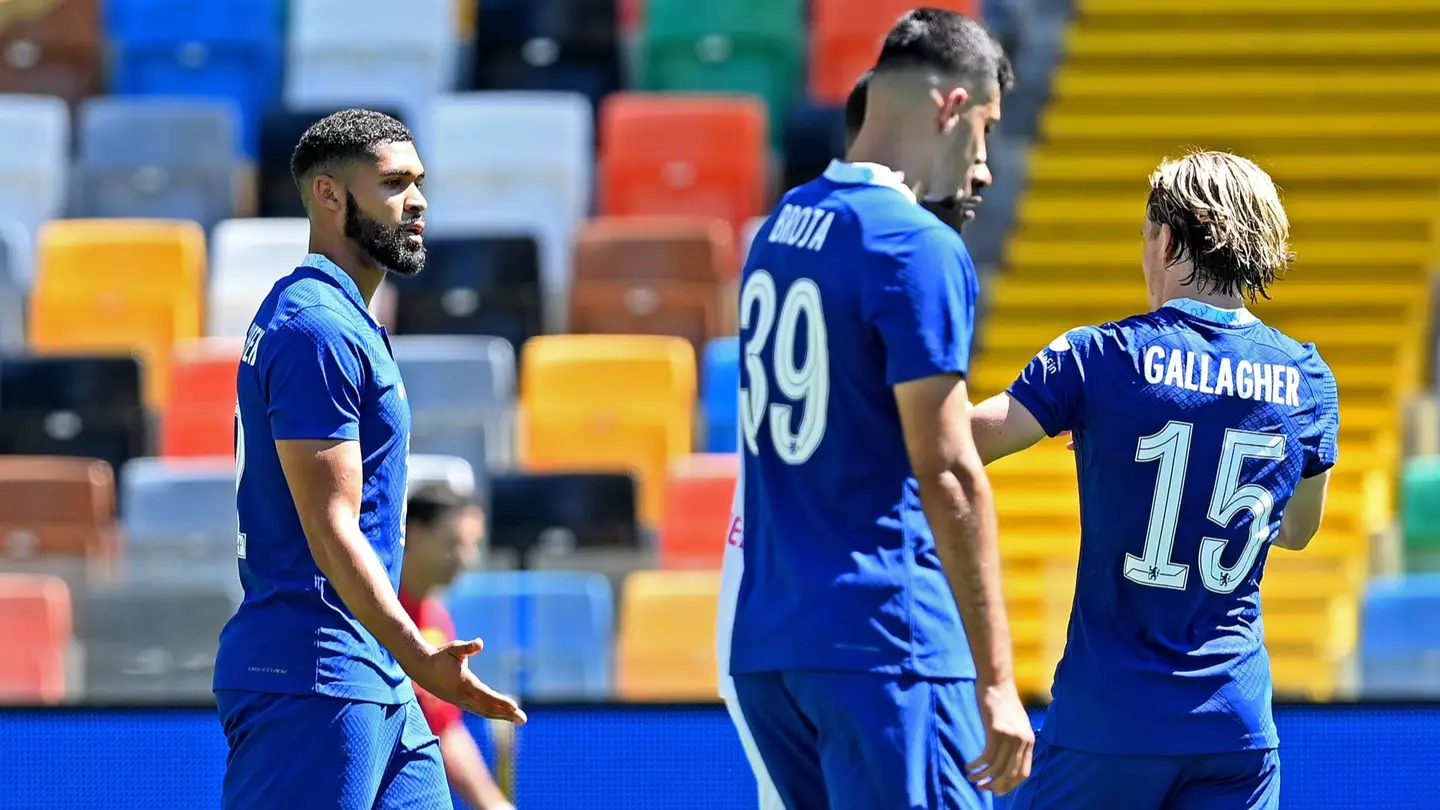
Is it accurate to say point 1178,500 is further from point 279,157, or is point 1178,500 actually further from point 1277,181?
point 279,157

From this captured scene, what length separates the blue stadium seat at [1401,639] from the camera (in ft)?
20.7

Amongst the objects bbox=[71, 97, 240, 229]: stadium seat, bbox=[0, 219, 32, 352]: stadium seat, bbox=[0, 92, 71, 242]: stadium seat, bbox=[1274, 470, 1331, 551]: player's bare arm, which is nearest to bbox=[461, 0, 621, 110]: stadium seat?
bbox=[71, 97, 240, 229]: stadium seat

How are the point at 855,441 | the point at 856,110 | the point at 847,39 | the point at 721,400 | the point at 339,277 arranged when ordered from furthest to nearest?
the point at 847,39, the point at 721,400, the point at 856,110, the point at 339,277, the point at 855,441

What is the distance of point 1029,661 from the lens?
23.1 feet

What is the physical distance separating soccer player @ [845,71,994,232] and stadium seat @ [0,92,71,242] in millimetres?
6990

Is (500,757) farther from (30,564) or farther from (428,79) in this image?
(428,79)

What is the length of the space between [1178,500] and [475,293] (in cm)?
609

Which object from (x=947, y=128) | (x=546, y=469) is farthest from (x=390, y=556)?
(x=546, y=469)

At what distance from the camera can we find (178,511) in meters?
7.45

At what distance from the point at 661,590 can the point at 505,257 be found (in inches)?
109

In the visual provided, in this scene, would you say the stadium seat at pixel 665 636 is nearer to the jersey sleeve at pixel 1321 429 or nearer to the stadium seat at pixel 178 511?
the stadium seat at pixel 178 511

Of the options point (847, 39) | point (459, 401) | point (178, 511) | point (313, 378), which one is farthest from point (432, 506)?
point (847, 39)

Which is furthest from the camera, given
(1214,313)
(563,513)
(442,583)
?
(563,513)

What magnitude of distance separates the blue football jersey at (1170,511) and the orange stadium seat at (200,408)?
219 inches
